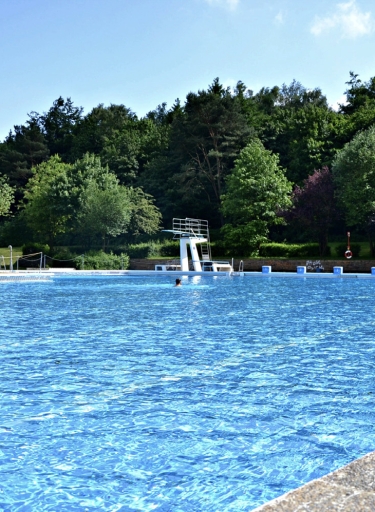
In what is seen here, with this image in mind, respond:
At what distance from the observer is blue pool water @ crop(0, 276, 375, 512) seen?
511 cm

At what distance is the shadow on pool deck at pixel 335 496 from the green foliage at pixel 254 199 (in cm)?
3945

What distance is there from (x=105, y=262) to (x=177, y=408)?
116 feet

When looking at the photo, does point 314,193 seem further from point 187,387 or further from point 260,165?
point 187,387

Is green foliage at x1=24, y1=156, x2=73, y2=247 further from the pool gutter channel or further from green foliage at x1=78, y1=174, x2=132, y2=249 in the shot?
the pool gutter channel

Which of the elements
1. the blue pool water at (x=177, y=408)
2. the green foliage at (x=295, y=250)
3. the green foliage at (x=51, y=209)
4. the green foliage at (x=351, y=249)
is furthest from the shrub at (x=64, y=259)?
the blue pool water at (x=177, y=408)

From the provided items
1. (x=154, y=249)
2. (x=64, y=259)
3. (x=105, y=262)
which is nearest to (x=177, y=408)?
(x=105, y=262)

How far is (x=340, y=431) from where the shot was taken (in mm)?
6539

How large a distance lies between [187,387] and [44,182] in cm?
5312

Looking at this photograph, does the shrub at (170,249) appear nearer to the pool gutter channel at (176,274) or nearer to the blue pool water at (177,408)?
the pool gutter channel at (176,274)

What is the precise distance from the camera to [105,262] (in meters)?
42.2

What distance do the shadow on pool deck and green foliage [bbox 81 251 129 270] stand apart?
38992 millimetres

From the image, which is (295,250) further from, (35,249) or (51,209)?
(35,249)

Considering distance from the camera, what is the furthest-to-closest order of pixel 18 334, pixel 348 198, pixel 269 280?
pixel 348 198 < pixel 269 280 < pixel 18 334

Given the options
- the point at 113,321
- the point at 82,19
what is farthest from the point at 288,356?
the point at 82,19
